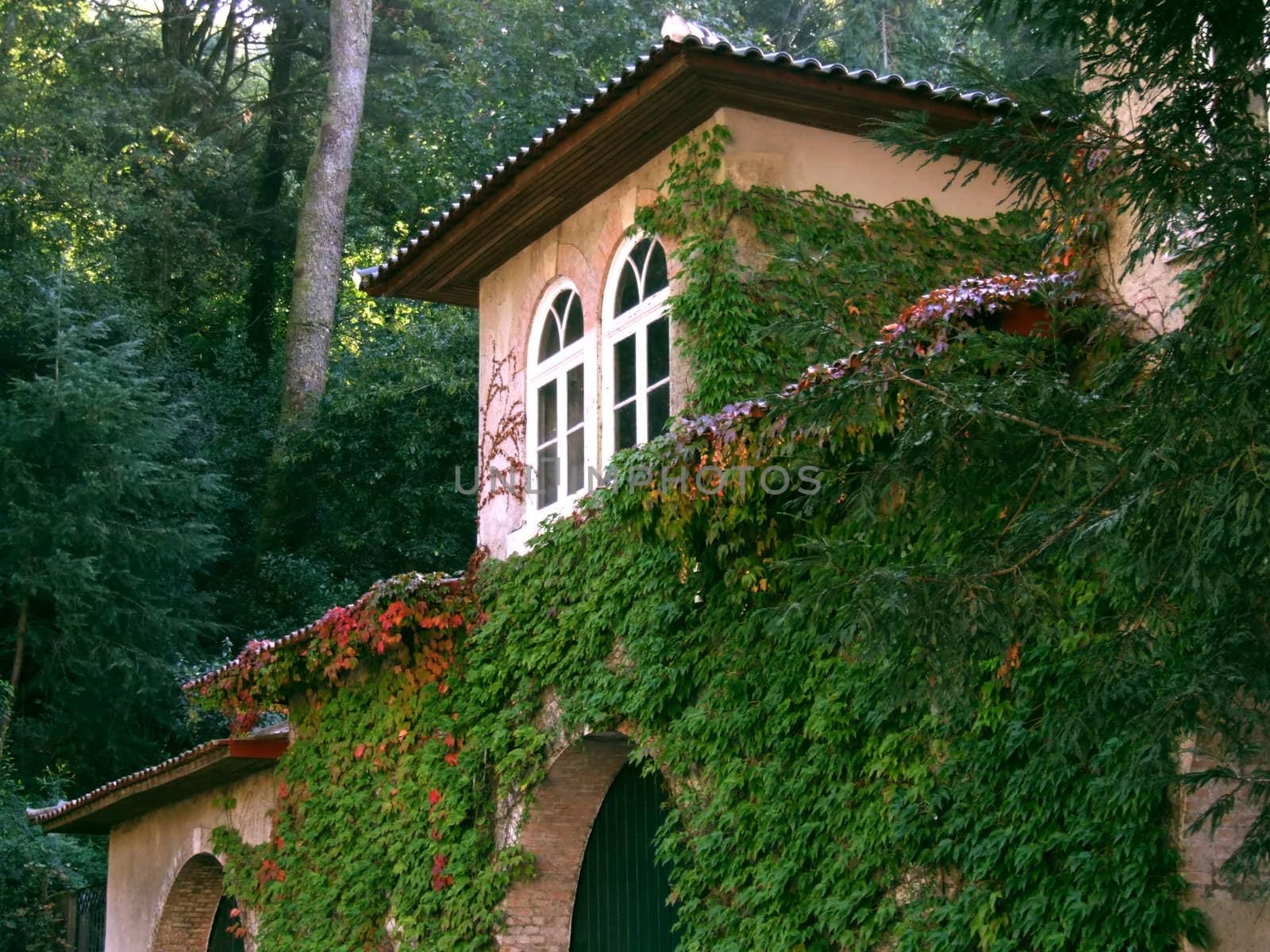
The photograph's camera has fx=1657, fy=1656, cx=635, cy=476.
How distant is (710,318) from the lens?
1071 cm

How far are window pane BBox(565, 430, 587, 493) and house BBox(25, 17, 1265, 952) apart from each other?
0.6 inches

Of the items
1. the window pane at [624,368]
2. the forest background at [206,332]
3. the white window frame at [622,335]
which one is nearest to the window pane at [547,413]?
the white window frame at [622,335]

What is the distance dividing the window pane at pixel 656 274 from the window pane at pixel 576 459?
131cm

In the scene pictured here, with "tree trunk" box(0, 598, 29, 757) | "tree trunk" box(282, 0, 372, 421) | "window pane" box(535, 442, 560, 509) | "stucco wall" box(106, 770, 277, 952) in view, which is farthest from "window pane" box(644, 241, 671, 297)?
"tree trunk" box(282, 0, 372, 421)

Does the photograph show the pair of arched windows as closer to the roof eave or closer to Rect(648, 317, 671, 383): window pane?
Rect(648, 317, 671, 383): window pane

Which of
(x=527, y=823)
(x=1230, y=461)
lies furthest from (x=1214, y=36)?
(x=527, y=823)

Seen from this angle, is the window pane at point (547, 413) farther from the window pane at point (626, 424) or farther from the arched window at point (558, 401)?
the window pane at point (626, 424)

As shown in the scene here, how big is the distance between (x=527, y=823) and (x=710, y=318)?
4.15 m

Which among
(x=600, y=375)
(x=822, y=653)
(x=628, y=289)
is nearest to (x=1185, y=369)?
(x=822, y=653)

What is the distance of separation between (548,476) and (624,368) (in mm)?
1382

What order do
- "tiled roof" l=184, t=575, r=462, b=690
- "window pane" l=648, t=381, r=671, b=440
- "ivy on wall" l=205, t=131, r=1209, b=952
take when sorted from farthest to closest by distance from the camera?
"tiled roof" l=184, t=575, r=462, b=690 < "window pane" l=648, t=381, r=671, b=440 < "ivy on wall" l=205, t=131, r=1209, b=952

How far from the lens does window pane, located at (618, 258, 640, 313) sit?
12094 millimetres

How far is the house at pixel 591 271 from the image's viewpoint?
1098 cm

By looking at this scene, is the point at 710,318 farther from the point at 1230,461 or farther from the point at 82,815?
the point at 82,815
